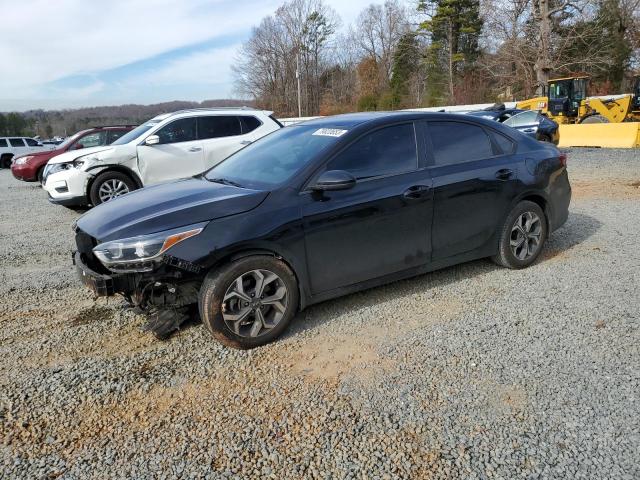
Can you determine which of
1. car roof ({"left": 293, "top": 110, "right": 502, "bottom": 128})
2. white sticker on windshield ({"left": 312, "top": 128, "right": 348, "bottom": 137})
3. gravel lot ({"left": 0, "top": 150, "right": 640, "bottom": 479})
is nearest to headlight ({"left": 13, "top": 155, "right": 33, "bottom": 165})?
gravel lot ({"left": 0, "top": 150, "right": 640, "bottom": 479})

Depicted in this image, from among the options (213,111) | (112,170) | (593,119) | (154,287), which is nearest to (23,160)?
(112,170)

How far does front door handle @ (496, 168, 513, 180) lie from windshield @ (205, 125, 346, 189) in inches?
Result: 63.2

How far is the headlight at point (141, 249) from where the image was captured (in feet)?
10.2

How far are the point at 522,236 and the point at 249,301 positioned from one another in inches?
113

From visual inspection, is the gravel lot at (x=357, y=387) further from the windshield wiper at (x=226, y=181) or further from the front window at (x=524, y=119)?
the front window at (x=524, y=119)

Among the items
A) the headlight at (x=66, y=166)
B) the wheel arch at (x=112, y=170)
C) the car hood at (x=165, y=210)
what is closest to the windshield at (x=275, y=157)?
the car hood at (x=165, y=210)

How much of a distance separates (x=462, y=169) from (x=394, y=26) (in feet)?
184

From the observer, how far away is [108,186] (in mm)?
8102

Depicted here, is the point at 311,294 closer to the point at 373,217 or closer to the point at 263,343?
the point at 263,343

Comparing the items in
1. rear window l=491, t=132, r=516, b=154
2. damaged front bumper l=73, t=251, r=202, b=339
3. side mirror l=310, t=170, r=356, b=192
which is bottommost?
damaged front bumper l=73, t=251, r=202, b=339

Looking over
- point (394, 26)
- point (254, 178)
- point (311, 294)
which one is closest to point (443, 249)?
Answer: point (311, 294)

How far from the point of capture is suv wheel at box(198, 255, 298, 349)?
10.6ft

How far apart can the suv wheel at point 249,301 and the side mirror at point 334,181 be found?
0.62 m

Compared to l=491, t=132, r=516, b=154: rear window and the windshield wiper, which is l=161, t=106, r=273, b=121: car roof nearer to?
the windshield wiper
